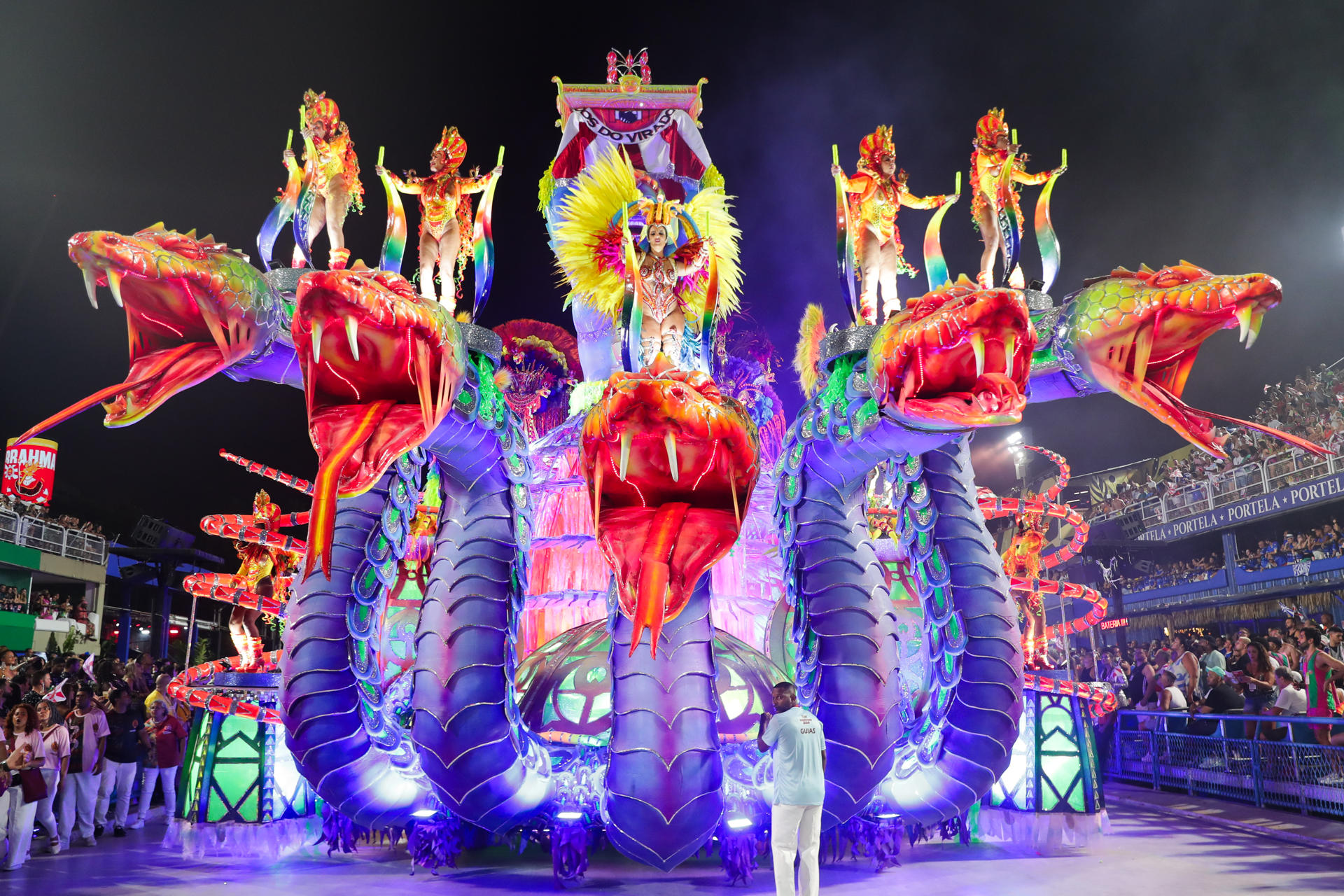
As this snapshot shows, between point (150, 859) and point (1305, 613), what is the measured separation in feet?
62.0

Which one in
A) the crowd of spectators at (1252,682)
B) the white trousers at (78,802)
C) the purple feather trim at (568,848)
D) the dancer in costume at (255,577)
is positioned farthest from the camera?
the crowd of spectators at (1252,682)

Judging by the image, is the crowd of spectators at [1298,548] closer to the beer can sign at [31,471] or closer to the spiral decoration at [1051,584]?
the spiral decoration at [1051,584]

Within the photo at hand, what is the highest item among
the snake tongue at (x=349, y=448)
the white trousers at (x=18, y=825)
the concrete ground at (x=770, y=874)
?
the snake tongue at (x=349, y=448)

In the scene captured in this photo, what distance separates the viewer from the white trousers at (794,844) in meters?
4.25

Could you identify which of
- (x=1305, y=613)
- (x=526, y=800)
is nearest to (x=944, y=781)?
(x=526, y=800)

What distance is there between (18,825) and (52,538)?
2154 cm

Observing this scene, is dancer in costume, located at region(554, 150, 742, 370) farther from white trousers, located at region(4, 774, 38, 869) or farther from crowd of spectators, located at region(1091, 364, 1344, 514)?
crowd of spectators, located at region(1091, 364, 1344, 514)

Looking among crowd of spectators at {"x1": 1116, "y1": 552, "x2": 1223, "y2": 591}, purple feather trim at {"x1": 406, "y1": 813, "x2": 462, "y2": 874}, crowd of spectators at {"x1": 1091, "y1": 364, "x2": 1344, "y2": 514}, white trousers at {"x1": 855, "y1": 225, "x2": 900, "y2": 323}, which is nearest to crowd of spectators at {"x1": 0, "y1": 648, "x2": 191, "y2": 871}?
purple feather trim at {"x1": 406, "y1": 813, "x2": 462, "y2": 874}

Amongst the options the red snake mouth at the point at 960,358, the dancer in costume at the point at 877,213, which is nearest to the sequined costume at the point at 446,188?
the dancer in costume at the point at 877,213

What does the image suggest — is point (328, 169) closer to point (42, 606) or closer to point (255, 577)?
point (255, 577)

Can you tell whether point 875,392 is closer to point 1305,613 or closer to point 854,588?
point 854,588

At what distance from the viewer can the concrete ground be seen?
524cm

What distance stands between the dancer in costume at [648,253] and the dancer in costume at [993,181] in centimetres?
137

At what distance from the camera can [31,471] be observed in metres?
23.4
